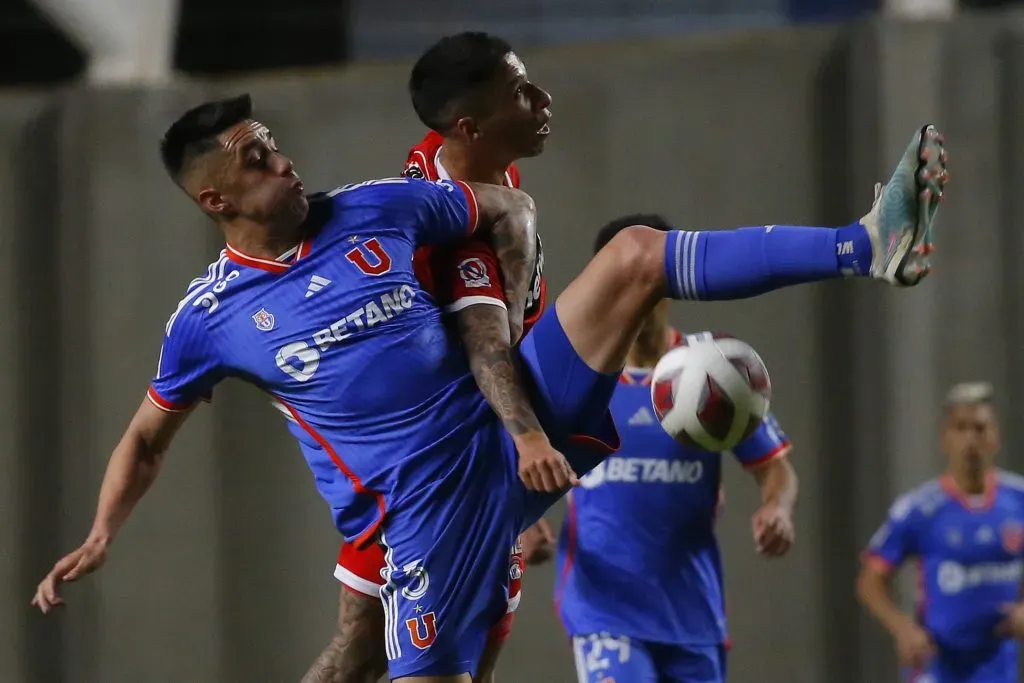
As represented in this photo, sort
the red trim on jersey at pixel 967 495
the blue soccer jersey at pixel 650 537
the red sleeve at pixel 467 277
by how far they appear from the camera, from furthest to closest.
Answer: the red trim on jersey at pixel 967 495 < the blue soccer jersey at pixel 650 537 < the red sleeve at pixel 467 277

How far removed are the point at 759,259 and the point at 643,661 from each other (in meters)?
1.73

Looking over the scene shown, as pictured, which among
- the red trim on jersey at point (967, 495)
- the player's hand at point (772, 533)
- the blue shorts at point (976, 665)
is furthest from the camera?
the red trim on jersey at point (967, 495)

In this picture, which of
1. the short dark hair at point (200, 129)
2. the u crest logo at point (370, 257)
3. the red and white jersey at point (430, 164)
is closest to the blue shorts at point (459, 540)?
the u crest logo at point (370, 257)

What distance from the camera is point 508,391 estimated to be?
3.05 meters

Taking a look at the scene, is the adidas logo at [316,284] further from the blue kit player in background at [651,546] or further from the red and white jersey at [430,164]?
the blue kit player in background at [651,546]

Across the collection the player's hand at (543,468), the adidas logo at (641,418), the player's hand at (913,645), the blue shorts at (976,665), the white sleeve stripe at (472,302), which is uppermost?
the white sleeve stripe at (472,302)

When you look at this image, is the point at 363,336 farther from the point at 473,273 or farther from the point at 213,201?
the point at 213,201

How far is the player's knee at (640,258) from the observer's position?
295 cm

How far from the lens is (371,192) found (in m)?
3.29

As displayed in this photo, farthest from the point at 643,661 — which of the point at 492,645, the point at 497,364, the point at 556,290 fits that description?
the point at 556,290

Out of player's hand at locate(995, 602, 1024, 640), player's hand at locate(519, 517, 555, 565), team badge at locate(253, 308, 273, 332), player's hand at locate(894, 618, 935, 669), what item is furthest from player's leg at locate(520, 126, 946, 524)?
player's hand at locate(995, 602, 1024, 640)

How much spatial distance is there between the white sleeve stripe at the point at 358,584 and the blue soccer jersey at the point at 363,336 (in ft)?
1.45

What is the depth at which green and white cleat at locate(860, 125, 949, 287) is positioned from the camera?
2693 mm

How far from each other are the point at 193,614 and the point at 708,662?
3506mm
